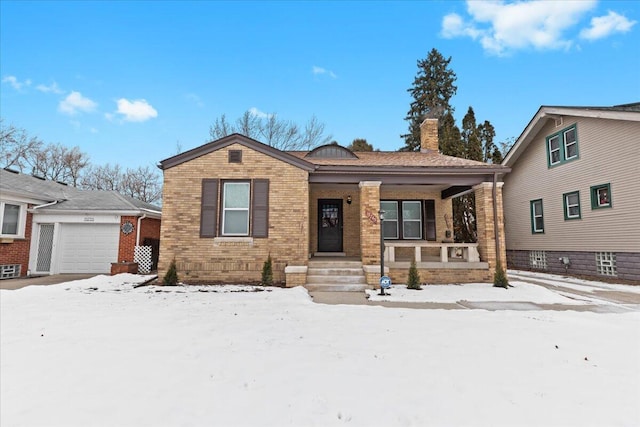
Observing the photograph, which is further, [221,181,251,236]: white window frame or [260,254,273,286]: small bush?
[221,181,251,236]: white window frame

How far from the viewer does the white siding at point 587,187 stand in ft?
34.8

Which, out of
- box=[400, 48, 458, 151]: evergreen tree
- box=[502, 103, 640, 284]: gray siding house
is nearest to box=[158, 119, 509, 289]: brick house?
box=[502, 103, 640, 284]: gray siding house

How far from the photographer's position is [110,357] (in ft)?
11.9

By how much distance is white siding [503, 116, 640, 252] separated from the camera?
10602mm

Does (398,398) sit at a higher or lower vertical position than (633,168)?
lower

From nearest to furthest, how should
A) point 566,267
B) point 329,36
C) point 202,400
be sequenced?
point 202,400, point 566,267, point 329,36

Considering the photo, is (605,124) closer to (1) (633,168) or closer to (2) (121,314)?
(1) (633,168)

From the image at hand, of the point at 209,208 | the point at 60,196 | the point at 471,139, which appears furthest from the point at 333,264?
the point at 60,196

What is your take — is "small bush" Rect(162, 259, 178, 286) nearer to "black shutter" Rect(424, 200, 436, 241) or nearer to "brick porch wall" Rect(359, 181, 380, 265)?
"brick porch wall" Rect(359, 181, 380, 265)

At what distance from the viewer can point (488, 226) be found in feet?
31.4

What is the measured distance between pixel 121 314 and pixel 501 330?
22.4 feet

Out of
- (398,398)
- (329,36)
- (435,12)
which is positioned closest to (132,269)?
(398,398)

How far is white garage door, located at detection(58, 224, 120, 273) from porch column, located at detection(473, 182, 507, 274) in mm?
14064

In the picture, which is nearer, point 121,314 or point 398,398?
point 398,398
